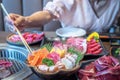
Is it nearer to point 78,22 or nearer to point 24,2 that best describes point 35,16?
point 78,22

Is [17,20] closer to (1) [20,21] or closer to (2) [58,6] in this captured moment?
(1) [20,21]

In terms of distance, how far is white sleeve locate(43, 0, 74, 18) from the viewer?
4.54ft

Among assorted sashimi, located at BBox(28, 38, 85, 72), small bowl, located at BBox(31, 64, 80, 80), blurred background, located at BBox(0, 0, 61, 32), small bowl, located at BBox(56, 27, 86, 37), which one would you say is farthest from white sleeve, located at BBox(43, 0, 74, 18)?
small bowl, located at BBox(31, 64, 80, 80)

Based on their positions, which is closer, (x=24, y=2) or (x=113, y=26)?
(x=113, y=26)

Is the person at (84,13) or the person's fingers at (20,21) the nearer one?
the person's fingers at (20,21)

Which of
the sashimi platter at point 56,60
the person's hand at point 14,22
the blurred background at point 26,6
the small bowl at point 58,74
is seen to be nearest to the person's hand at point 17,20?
the person's hand at point 14,22

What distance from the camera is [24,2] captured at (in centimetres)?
184

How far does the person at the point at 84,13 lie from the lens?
140 centimetres

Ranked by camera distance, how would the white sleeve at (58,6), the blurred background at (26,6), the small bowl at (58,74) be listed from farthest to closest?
1. the blurred background at (26,6)
2. the white sleeve at (58,6)
3. the small bowl at (58,74)

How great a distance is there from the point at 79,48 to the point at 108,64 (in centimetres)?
18

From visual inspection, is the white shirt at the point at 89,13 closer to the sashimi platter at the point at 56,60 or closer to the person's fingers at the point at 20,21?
the person's fingers at the point at 20,21

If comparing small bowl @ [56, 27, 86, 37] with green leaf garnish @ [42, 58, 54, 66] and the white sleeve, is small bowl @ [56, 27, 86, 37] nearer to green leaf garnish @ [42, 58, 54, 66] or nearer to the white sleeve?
the white sleeve

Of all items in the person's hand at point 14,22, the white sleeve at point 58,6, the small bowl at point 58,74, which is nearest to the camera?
the small bowl at point 58,74

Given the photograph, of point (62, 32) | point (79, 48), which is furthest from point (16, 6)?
point (79, 48)
